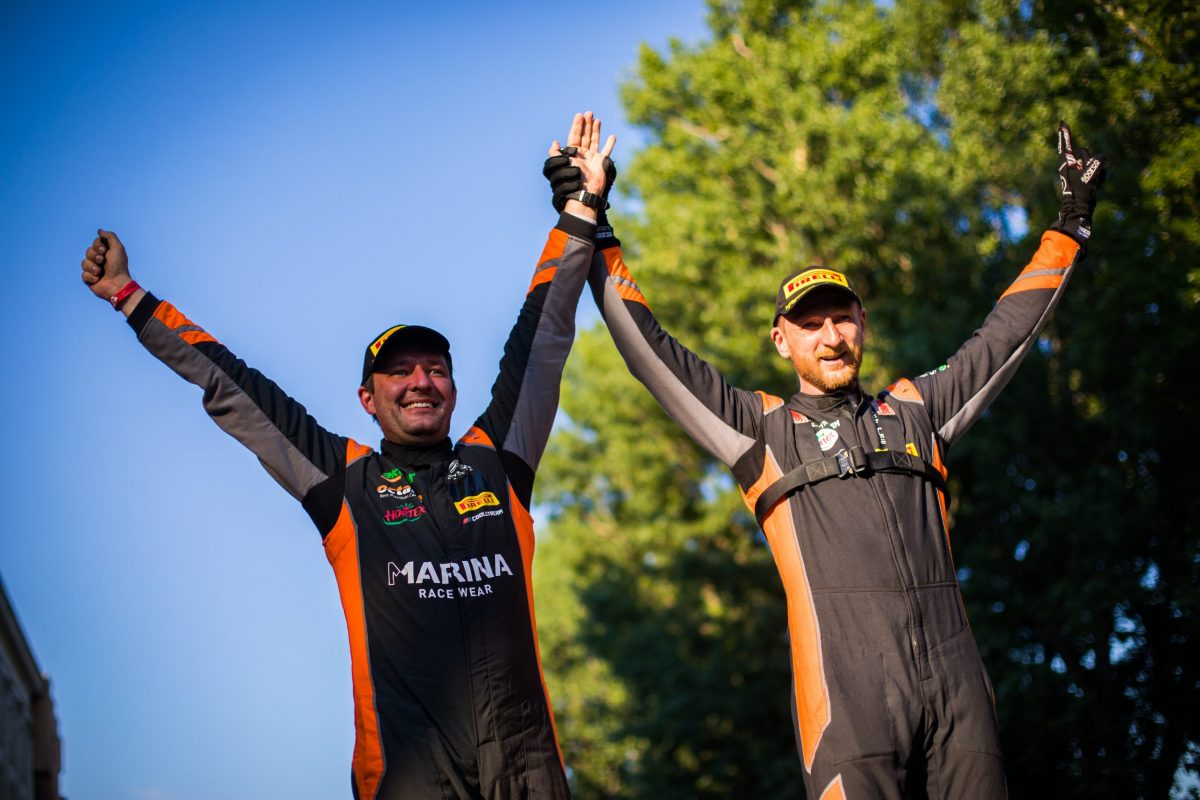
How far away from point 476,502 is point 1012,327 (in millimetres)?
2708

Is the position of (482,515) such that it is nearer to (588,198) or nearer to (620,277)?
(620,277)

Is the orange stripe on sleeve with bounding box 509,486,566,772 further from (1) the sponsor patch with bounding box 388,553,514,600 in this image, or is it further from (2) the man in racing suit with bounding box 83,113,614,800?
(1) the sponsor patch with bounding box 388,553,514,600

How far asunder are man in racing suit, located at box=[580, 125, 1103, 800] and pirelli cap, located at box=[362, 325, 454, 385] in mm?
792

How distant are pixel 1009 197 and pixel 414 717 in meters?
18.2

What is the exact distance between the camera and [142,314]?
545cm

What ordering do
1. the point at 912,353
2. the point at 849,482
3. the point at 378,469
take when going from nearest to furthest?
the point at 849,482 < the point at 378,469 < the point at 912,353

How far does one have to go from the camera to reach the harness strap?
16.1 ft

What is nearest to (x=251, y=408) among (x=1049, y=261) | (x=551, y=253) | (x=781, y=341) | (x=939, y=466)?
(x=551, y=253)

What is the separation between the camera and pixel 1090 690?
15.2m

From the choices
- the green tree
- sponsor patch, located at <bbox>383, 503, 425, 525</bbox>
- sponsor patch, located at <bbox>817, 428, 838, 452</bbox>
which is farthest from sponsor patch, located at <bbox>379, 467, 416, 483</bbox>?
the green tree

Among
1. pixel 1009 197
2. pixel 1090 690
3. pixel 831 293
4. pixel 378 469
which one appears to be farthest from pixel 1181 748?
pixel 378 469

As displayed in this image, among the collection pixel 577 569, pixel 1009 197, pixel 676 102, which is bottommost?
pixel 577 569

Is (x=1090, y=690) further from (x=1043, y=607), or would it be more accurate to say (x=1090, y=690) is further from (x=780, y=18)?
(x=780, y=18)

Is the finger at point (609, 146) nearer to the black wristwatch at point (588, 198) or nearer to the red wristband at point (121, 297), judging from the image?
the black wristwatch at point (588, 198)
